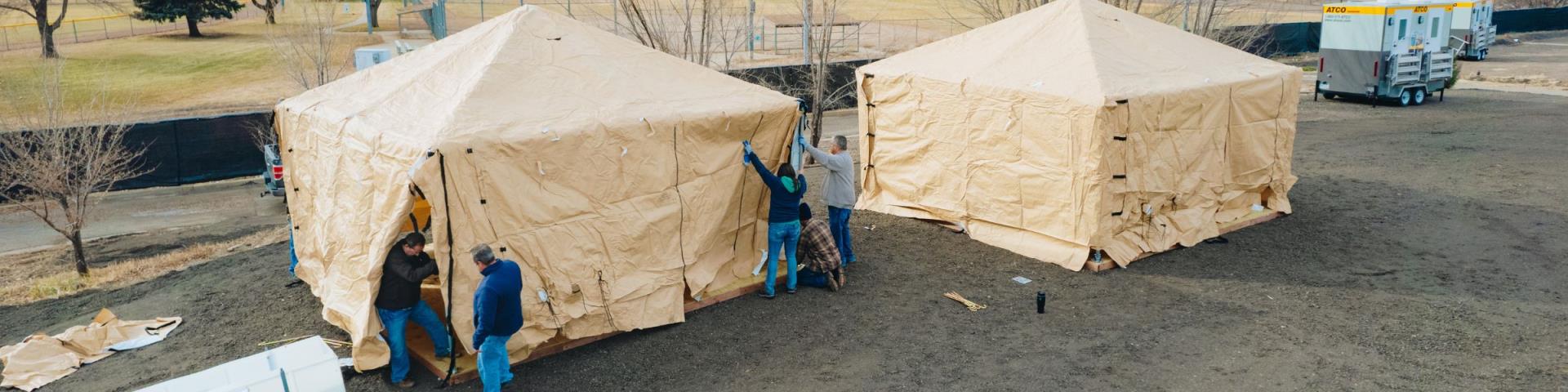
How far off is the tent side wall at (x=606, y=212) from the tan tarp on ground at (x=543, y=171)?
13 mm

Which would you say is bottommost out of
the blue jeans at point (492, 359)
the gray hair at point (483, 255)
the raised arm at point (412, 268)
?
the blue jeans at point (492, 359)

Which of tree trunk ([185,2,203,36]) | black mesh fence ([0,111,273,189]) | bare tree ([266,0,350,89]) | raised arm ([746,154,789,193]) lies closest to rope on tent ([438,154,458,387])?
raised arm ([746,154,789,193])

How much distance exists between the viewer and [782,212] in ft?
28.8

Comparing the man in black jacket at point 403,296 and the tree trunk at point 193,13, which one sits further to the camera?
the tree trunk at point 193,13

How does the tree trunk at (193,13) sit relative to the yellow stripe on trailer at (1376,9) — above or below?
above

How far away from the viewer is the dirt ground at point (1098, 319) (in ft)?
24.2

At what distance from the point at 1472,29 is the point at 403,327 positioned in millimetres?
33204

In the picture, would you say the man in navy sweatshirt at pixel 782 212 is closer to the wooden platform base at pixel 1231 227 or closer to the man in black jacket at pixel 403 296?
the man in black jacket at pixel 403 296

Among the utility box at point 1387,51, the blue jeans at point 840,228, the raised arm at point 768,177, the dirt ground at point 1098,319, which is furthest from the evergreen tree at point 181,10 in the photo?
the utility box at point 1387,51

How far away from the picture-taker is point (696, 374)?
7461mm

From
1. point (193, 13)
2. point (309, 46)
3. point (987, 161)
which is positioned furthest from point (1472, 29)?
point (193, 13)

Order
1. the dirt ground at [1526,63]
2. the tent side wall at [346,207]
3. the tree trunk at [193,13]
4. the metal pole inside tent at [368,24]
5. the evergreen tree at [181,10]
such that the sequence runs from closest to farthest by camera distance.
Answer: the tent side wall at [346,207] < the dirt ground at [1526,63] < the metal pole inside tent at [368,24] < the evergreen tree at [181,10] < the tree trunk at [193,13]

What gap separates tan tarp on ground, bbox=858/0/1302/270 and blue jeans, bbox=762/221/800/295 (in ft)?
8.73

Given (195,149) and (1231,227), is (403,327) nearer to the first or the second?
(1231,227)
